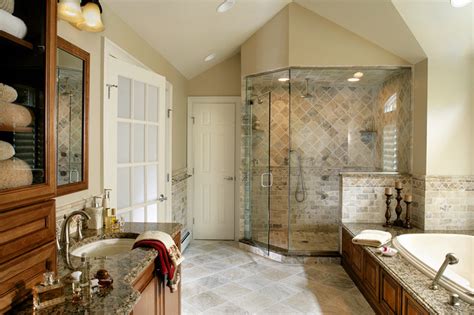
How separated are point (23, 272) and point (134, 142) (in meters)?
1.68

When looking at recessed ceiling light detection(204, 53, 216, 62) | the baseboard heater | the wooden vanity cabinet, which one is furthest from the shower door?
the wooden vanity cabinet

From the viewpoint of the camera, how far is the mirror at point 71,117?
176 cm

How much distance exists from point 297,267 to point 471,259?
162 cm

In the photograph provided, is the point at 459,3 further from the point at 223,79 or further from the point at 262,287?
the point at 262,287

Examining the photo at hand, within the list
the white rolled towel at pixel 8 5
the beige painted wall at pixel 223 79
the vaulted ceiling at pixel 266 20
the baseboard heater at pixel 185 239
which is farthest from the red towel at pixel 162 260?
the beige painted wall at pixel 223 79

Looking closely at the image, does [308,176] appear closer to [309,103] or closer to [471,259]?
[309,103]

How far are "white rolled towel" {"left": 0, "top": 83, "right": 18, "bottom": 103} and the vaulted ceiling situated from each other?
143cm

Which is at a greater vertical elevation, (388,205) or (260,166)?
(260,166)

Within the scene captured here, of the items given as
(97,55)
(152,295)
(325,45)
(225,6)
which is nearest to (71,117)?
(97,55)

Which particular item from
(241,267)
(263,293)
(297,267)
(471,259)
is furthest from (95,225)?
(471,259)

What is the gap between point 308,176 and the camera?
189 inches

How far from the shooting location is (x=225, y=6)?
9.42ft

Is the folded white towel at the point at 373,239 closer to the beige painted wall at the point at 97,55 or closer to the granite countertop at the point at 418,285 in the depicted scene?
the granite countertop at the point at 418,285

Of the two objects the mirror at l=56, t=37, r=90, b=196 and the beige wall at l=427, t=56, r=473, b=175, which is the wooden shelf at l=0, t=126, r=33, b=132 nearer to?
the mirror at l=56, t=37, r=90, b=196
